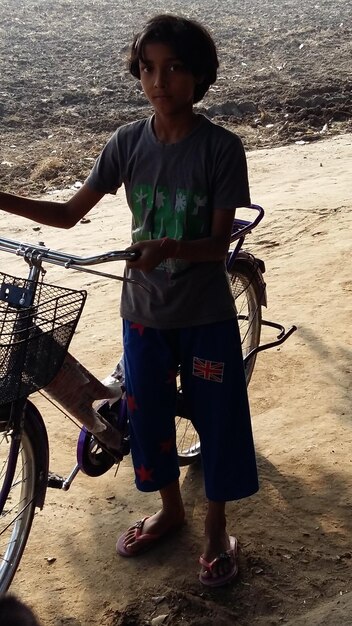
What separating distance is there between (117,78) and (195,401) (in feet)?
33.3

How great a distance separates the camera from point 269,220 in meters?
6.80

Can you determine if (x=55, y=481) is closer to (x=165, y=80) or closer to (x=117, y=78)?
(x=165, y=80)

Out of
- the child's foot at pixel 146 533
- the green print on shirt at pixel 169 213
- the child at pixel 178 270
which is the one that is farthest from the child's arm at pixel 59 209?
the child's foot at pixel 146 533

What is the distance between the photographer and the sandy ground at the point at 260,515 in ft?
9.46

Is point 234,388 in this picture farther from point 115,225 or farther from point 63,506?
point 115,225

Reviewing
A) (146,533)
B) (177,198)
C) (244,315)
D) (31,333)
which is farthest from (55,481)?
(244,315)

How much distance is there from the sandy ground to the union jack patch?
701mm

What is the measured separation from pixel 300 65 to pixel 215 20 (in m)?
3.88

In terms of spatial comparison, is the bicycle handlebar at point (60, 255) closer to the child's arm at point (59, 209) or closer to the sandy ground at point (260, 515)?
the child's arm at point (59, 209)

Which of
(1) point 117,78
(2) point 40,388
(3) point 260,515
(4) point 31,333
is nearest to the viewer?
(4) point 31,333

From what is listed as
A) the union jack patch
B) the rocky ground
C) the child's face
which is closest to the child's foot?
the union jack patch

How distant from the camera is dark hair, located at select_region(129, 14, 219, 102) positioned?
2537mm

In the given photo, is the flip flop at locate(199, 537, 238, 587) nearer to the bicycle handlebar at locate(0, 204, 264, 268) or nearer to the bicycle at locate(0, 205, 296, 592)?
the bicycle at locate(0, 205, 296, 592)

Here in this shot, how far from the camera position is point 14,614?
5.26 feet
